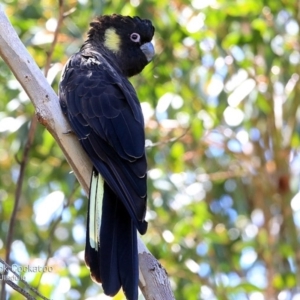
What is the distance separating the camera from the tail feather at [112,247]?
2.58 meters

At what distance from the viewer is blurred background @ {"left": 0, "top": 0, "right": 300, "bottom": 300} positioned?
445cm

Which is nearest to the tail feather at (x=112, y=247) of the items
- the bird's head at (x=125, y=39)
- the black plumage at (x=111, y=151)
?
the black plumage at (x=111, y=151)

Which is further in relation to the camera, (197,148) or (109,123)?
(197,148)

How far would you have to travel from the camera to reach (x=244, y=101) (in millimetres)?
4977

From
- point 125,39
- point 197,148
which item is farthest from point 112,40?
point 197,148

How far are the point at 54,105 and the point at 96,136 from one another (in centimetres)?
20

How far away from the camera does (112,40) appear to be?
3906mm

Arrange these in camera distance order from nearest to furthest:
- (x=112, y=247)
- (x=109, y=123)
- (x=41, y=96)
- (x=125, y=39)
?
(x=112, y=247), (x=41, y=96), (x=109, y=123), (x=125, y=39)

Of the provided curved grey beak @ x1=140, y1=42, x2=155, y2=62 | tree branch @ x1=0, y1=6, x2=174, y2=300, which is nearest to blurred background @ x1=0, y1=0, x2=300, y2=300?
curved grey beak @ x1=140, y1=42, x2=155, y2=62

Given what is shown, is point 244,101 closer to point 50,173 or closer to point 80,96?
point 50,173

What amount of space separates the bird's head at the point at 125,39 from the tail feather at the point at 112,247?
1.15 metres

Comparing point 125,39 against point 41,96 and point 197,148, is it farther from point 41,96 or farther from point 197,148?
point 197,148

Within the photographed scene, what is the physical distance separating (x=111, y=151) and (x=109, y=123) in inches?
6.2

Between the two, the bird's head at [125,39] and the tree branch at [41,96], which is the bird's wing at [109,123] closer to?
the tree branch at [41,96]
